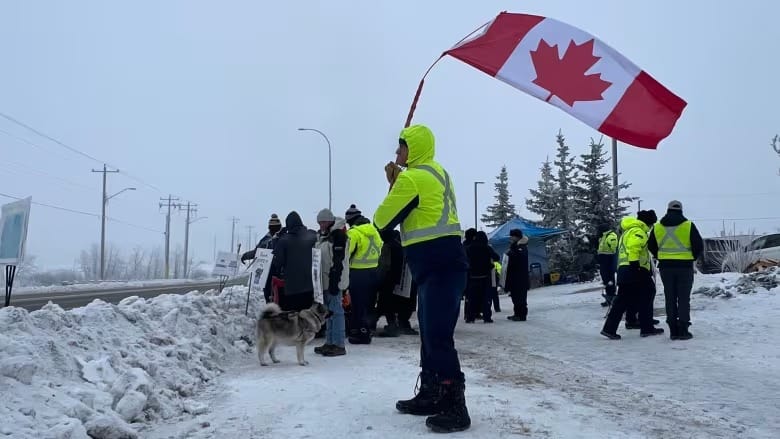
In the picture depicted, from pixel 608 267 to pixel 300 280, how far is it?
822 cm

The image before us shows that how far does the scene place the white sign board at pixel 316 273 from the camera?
349 inches

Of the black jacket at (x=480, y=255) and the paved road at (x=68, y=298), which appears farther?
the paved road at (x=68, y=298)

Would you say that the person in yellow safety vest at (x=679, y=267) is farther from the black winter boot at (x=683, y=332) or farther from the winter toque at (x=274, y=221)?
the winter toque at (x=274, y=221)

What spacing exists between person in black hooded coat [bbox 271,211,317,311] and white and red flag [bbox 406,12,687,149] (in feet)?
12.3

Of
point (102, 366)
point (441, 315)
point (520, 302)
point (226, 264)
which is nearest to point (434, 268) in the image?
point (441, 315)

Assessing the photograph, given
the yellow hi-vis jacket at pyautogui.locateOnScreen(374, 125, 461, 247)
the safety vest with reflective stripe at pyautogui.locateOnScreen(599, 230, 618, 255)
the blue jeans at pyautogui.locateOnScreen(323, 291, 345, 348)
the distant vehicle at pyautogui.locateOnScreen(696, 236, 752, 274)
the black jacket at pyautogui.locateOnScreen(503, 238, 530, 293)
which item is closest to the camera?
the yellow hi-vis jacket at pyautogui.locateOnScreen(374, 125, 461, 247)

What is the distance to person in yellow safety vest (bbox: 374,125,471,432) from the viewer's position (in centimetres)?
466

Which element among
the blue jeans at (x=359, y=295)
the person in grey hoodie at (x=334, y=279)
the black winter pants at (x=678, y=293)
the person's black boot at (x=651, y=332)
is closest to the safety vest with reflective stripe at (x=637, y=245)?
the black winter pants at (x=678, y=293)

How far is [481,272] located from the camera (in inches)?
548

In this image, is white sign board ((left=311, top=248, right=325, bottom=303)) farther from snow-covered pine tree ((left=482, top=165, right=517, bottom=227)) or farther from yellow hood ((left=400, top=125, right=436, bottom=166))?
snow-covered pine tree ((left=482, top=165, right=517, bottom=227))

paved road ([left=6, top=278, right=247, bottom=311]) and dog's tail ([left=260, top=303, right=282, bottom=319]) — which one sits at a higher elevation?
dog's tail ([left=260, top=303, right=282, bottom=319])

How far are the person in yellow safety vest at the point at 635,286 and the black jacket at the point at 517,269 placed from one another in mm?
3612

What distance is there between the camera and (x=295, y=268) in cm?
935

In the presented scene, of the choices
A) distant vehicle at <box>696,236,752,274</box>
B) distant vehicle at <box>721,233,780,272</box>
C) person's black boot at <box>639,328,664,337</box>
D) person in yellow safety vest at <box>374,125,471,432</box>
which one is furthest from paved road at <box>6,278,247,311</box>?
distant vehicle at <box>696,236,752,274</box>
